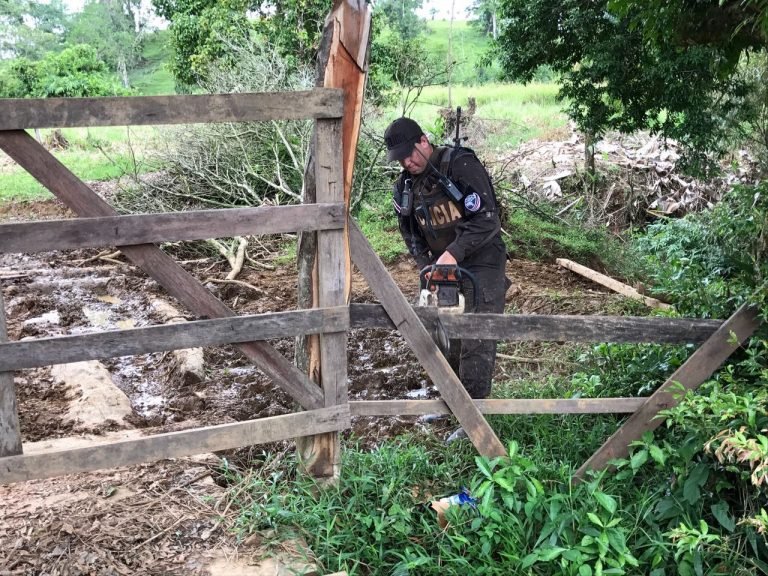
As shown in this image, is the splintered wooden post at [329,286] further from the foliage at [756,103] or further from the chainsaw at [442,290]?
the foliage at [756,103]

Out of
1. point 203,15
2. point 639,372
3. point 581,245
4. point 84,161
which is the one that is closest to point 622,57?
point 581,245

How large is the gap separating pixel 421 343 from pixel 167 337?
134 centimetres

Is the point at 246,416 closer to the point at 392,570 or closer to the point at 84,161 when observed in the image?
the point at 392,570

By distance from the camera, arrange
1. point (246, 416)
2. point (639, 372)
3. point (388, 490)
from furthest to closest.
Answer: point (246, 416) < point (639, 372) < point (388, 490)

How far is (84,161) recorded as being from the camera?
19.4 m

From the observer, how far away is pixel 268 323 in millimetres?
3623

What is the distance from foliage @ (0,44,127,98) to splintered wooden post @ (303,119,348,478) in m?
24.7

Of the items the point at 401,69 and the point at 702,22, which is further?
the point at 401,69

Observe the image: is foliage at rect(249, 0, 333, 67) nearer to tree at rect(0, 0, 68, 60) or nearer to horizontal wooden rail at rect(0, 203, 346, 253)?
horizontal wooden rail at rect(0, 203, 346, 253)

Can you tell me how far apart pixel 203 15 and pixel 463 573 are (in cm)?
1792

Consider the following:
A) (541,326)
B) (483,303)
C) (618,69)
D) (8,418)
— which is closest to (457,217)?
(483,303)

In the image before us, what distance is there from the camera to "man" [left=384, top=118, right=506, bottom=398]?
195 inches

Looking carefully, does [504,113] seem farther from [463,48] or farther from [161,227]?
[161,227]

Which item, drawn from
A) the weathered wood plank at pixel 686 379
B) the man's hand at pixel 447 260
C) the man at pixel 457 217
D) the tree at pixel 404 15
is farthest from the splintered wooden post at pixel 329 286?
the tree at pixel 404 15
